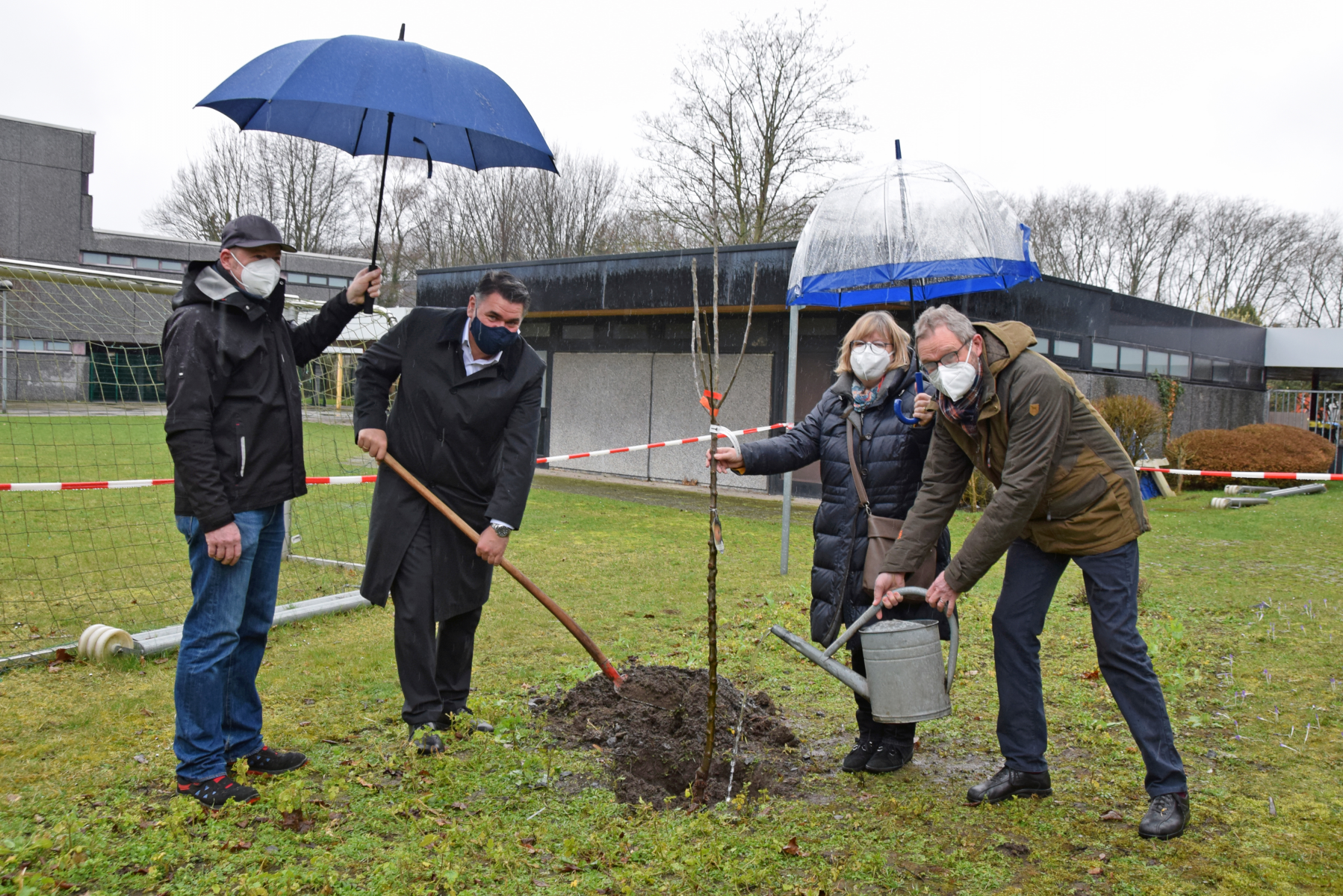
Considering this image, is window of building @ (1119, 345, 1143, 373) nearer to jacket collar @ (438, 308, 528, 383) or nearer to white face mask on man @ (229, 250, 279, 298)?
jacket collar @ (438, 308, 528, 383)

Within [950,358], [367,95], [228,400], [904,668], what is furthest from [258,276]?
[904,668]

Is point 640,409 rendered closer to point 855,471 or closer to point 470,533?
point 470,533

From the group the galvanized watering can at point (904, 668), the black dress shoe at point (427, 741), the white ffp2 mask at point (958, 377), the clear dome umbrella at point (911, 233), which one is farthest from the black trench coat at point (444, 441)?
the clear dome umbrella at point (911, 233)

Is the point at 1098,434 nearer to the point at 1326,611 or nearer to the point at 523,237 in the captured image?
the point at 1326,611

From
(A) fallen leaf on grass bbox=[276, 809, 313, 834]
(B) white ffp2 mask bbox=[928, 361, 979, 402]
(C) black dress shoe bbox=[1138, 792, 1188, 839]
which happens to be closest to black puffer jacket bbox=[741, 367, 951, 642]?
(B) white ffp2 mask bbox=[928, 361, 979, 402]

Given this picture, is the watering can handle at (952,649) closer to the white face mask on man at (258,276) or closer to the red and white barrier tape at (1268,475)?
the white face mask on man at (258,276)

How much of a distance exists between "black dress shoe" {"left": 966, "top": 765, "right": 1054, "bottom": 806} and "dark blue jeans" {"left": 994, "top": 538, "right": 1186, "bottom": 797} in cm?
3

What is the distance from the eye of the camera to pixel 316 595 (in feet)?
21.7

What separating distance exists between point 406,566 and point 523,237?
3541cm

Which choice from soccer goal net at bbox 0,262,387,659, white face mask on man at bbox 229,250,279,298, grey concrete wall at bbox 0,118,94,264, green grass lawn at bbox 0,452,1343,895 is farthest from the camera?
grey concrete wall at bbox 0,118,94,264

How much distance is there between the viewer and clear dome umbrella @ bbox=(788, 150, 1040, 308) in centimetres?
604

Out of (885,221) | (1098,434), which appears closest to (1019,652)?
(1098,434)

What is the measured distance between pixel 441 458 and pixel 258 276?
101cm

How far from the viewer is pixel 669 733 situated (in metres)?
4.01
